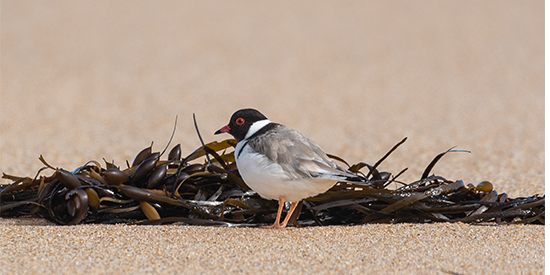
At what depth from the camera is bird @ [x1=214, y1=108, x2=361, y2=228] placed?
2.54 m

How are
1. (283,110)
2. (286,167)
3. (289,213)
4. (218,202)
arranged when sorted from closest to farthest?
(286,167) < (289,213) < (218,202) < (283,110)

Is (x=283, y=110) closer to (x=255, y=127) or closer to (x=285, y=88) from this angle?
(x=285, y=88)

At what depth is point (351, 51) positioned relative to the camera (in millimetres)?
10570

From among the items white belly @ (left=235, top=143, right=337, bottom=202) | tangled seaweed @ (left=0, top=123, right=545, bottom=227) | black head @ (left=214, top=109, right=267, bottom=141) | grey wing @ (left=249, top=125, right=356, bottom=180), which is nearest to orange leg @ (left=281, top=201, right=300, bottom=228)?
tangled seaweed @ (left=0, top=123, right=545, bottom=227)

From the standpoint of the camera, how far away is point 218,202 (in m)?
2.92

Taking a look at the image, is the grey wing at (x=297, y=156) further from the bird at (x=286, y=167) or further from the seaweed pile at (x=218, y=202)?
the seaweed pile at (x=218, y=202)

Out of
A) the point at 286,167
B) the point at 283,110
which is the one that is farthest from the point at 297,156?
the point at 283,110

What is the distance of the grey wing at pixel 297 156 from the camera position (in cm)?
252

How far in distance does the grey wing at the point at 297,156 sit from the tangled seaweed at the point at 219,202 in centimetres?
37

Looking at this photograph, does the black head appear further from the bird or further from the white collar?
the bird

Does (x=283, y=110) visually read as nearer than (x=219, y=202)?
No

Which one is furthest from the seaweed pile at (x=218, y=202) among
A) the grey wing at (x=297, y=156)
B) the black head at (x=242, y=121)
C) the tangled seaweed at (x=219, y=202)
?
the grey wing at (x=297, y=156)

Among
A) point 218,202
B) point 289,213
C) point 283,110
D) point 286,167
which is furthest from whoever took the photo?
point 283,110

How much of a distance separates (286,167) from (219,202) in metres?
0.54
